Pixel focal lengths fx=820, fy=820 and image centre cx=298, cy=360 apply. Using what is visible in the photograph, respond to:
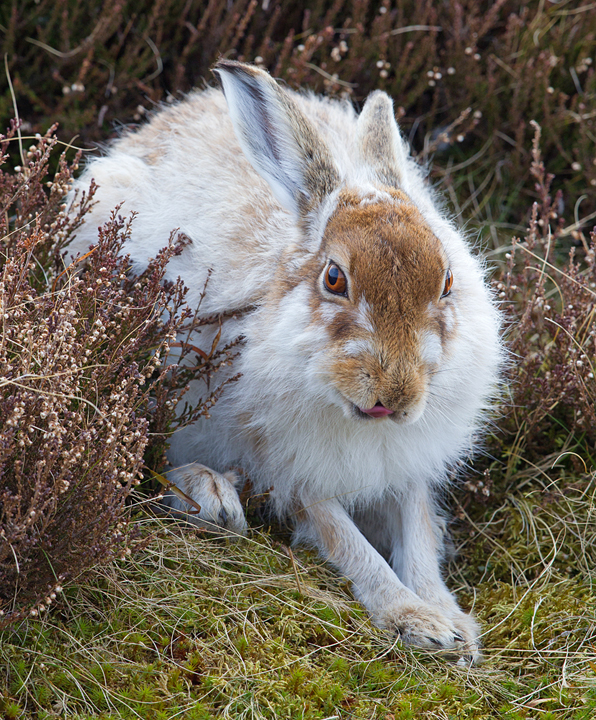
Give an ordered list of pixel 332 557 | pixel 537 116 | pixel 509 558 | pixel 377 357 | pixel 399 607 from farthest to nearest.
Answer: pixel 537 116, pixel 509 558, pixel 332 557, pixel 399 607, pixel 377 357

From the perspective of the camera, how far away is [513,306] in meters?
4.38

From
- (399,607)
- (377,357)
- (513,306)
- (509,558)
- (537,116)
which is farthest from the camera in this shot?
(537,116)

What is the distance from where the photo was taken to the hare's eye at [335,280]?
3.12m

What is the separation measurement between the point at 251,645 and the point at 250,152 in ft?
6.68

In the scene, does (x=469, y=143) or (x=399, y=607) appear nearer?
(x=399, y=607)

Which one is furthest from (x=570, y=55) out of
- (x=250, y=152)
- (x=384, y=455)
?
(x=384, y=455)

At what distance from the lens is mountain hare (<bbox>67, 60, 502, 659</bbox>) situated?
3.04 metres

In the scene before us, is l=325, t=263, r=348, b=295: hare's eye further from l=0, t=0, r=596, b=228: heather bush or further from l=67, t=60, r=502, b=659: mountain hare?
l=0, t=0, r=596, b=228: heather bush

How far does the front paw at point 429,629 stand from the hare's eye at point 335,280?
1.33 m

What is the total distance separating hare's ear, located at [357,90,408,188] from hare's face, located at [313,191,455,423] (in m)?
0.59

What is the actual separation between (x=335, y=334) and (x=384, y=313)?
203mm

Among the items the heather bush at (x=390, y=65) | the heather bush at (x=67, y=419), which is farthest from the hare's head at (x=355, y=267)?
the heather bush at (x=390, y=65)

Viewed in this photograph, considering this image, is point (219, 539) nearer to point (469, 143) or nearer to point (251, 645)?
point (251, 645)

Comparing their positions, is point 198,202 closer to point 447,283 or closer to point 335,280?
point 335,280
